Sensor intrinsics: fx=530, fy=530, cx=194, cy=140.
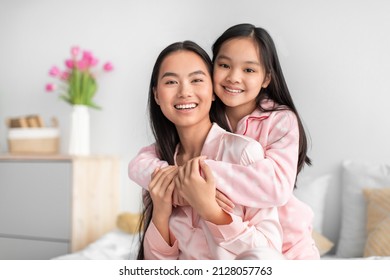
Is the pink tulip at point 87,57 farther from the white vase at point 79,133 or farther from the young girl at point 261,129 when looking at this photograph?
the young girl at point 261,129

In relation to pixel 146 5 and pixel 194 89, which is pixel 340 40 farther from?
pixel 194 89

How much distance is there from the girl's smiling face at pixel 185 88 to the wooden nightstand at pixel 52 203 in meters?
1.39

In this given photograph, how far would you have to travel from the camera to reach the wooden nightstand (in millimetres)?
2068

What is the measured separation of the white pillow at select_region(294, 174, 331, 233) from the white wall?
0.11ft

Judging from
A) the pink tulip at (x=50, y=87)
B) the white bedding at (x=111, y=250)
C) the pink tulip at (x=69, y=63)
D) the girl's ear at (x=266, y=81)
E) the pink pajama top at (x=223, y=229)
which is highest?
the pink tulip at (x=69, y=63)

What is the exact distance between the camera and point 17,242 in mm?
2148

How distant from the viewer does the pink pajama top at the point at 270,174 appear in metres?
0.68

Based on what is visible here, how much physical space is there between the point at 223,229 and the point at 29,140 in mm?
1711

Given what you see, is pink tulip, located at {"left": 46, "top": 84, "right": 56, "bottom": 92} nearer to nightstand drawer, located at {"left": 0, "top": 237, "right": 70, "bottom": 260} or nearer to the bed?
nightstand drawer, located at {"left": 0, "top": 237, "right": 70, "bottom": 260}

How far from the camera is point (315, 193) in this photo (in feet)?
5.92

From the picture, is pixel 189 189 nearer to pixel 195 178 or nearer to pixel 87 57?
pixel 195 178

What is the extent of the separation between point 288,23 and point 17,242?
144 cm

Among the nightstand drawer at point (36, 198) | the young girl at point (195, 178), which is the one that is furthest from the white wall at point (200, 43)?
the young girl at point (195, 178)
